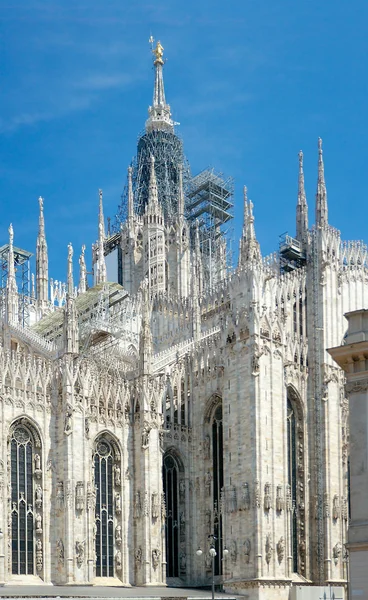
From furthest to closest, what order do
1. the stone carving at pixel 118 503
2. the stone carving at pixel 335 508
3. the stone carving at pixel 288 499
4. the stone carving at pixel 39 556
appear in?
the stone carving at pixel 335 508 < the stone carving at pixel 288 499 < the stone carving at pixel 118 503 < the stone carving at pixel 39 556

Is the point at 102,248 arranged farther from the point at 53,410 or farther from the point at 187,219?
the point at 53,410

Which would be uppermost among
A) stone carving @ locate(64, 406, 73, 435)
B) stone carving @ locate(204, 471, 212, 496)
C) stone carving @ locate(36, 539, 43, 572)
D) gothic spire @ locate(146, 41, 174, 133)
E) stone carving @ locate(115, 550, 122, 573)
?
gothic spire @ locate(146, 41, 174, 133)

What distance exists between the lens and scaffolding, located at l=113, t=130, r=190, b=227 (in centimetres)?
10012

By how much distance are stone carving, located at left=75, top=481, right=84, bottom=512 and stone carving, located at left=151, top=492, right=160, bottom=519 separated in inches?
212

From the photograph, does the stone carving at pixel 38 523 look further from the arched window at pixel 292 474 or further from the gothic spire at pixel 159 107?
the gothic spire at pixel 159 107

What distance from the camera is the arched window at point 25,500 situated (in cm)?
5334

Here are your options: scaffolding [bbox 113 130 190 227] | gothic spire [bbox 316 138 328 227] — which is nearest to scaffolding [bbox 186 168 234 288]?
scaffolding [bbox 113 130 190 227]

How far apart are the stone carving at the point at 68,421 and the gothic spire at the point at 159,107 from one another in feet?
Answer: 179

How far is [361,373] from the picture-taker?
4222cm

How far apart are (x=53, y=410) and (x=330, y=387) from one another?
2072 cm

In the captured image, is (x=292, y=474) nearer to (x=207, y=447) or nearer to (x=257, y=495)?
→ (x=207, y=447)

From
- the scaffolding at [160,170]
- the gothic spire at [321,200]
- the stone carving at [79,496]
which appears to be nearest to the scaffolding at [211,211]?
the scaffolding at [160,170]

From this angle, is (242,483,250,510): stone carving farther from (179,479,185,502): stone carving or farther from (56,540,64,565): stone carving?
(56,540,64,565): stone carving

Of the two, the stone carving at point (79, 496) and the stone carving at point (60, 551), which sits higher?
the stone carving at point (79, 496)
